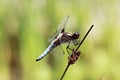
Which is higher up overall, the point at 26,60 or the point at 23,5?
the point at 23,5

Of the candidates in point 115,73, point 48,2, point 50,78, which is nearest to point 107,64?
point 115,73

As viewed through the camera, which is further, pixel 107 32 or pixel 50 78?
pixel 107 32

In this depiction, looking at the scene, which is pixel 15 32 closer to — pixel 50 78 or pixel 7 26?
pixel 7 26

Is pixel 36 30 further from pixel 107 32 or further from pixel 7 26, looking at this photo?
pixel 107 32

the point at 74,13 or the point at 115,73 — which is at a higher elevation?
the point at 74,13

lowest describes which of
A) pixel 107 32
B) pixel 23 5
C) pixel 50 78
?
pixel 50 78

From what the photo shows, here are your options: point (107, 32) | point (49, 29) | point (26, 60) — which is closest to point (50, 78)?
point (26, 60)
